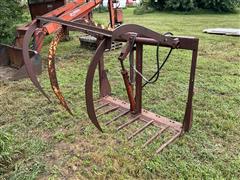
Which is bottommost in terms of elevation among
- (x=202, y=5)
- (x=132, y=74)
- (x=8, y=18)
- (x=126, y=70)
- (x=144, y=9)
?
(x=144, y=9)

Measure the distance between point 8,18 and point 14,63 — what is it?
3.96 feet

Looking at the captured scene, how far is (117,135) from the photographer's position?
2.84m

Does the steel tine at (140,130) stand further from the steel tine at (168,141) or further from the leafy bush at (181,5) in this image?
the leafy bush at (181,5)

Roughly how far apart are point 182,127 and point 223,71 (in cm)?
217

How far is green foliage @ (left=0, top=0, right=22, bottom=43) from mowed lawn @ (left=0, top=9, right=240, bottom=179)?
1.48 metres

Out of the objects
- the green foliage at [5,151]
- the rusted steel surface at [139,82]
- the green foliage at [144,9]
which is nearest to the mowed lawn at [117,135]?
the green foliage at [5,151]

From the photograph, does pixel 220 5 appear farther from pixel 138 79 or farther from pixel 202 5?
pixel 138 79

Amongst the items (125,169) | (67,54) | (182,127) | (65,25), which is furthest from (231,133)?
(67,54)

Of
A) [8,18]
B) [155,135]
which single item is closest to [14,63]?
[8,18]

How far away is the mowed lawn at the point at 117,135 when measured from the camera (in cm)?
233

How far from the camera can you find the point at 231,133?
9.27ft

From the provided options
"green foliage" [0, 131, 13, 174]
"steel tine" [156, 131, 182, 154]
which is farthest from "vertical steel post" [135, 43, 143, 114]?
"green foliage" [0, 131, 13, 174]

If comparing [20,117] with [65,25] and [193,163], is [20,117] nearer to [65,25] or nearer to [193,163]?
[65,25]

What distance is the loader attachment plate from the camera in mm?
4531
